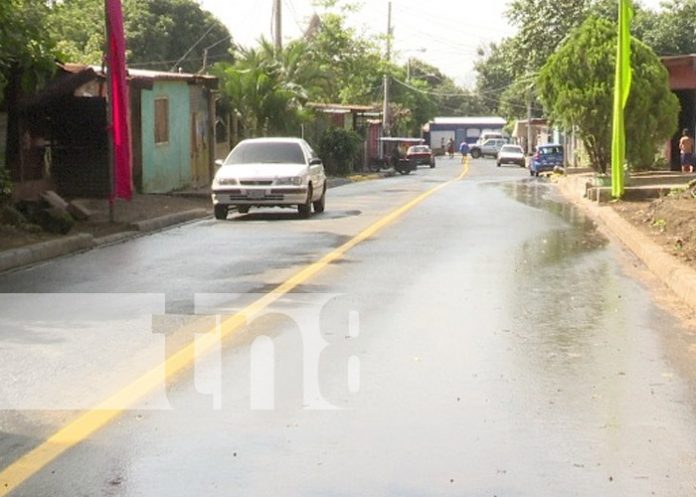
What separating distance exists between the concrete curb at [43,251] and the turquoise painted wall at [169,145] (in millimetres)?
13241

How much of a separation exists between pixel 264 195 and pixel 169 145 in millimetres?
10564

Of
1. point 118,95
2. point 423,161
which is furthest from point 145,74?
point 423,161

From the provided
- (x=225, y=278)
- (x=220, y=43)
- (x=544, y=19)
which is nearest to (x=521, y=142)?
(x=220, y=43)

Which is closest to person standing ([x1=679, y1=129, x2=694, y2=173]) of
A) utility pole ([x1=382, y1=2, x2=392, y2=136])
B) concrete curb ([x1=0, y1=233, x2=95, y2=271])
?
concrete curb ([x1=0, y1=233, x2=95, y2=271])

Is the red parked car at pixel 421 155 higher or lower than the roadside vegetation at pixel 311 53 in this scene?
lower

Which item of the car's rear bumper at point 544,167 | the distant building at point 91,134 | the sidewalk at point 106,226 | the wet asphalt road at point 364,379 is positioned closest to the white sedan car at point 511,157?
the car's rear bumper at point 544,167

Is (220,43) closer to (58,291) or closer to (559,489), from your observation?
(58,291)

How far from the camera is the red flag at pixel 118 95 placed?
2141cm

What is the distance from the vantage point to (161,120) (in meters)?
34.4

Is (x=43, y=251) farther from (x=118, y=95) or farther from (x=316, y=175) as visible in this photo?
(x=316, y=175)

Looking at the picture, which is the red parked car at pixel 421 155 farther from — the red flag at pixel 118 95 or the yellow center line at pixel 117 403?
the yellow center line at pixel 117 403

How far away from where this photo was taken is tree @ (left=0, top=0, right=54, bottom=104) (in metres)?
18.6

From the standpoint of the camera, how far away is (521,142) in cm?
11700

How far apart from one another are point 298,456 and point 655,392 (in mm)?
2726
